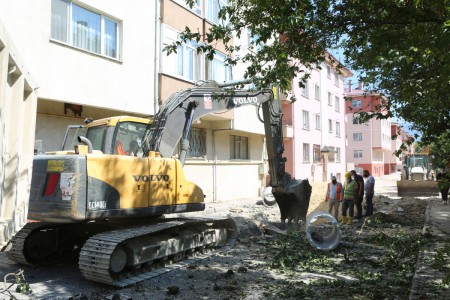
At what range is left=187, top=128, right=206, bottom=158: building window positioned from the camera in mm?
17288

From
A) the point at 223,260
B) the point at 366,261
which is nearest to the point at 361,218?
the point at 366,261

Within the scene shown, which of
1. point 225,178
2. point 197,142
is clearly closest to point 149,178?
point 197,142

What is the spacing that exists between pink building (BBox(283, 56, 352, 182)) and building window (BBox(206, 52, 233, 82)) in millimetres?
8265

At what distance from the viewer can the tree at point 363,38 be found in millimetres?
4824

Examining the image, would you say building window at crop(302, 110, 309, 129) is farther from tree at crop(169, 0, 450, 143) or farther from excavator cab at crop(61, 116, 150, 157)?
excavator cab at crop(61, 116, 150, 157)

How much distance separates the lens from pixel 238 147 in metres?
21.1

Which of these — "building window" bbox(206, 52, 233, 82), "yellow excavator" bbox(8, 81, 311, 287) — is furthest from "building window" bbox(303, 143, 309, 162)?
"yellow excavator" bbox(8, 81, 311, 287)

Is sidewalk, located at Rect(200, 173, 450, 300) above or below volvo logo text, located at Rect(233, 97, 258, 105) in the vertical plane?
below

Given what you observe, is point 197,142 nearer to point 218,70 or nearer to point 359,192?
point 218,70

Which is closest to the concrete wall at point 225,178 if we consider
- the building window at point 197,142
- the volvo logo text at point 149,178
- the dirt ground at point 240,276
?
the building window at point 197,142

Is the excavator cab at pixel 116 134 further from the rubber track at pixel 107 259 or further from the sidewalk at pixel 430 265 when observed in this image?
the sidewalk at pixel 430 265

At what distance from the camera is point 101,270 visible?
5.56 m

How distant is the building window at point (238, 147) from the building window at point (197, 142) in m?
2.68

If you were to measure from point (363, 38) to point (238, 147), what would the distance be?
15.4 m
